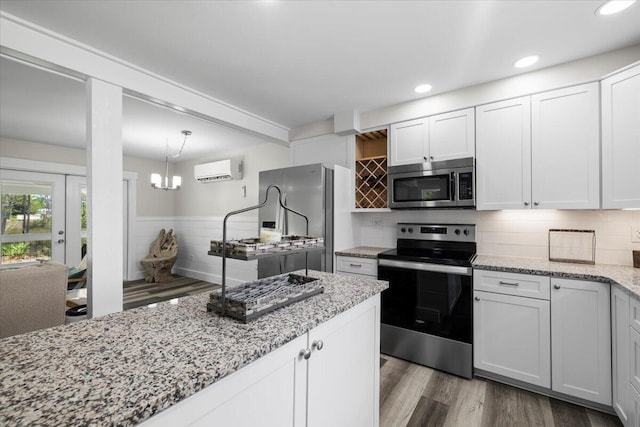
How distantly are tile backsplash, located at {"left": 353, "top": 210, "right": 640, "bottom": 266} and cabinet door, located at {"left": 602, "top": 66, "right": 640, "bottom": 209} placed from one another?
1.17 feet

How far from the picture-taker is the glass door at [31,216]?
434 cm

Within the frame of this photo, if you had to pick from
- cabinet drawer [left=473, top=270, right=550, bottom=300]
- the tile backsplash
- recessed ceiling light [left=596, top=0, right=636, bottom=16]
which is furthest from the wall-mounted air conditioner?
recessed ceiling light [left=596, top=0, right=636, bottom=16]

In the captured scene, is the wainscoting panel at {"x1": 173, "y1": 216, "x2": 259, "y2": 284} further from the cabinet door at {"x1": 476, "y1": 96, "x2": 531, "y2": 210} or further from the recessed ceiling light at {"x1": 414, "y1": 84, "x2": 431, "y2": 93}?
the cabinet door at {"x1": 476, "y1": 96, "x2": 531, "y2": 210}

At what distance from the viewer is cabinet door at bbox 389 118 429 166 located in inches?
112

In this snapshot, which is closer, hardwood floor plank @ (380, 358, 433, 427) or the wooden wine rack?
hardwood floor plank @ (380, 358, 433, 427)

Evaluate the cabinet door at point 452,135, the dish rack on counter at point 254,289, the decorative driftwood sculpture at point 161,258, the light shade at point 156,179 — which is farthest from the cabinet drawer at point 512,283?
the decorative driftwood sculpture at point 161,258

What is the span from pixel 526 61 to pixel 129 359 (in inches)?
115

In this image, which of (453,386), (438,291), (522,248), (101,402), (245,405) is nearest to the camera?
(101,402)

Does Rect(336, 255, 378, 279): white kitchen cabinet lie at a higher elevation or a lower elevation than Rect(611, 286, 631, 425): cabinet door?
higher

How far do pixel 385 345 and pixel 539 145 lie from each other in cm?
211

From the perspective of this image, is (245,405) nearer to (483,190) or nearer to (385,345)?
(385,345)

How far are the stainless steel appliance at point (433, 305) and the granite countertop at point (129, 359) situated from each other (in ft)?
5.08

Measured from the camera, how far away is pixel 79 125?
3752mm

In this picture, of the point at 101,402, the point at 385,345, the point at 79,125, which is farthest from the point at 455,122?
the point at 79,125
